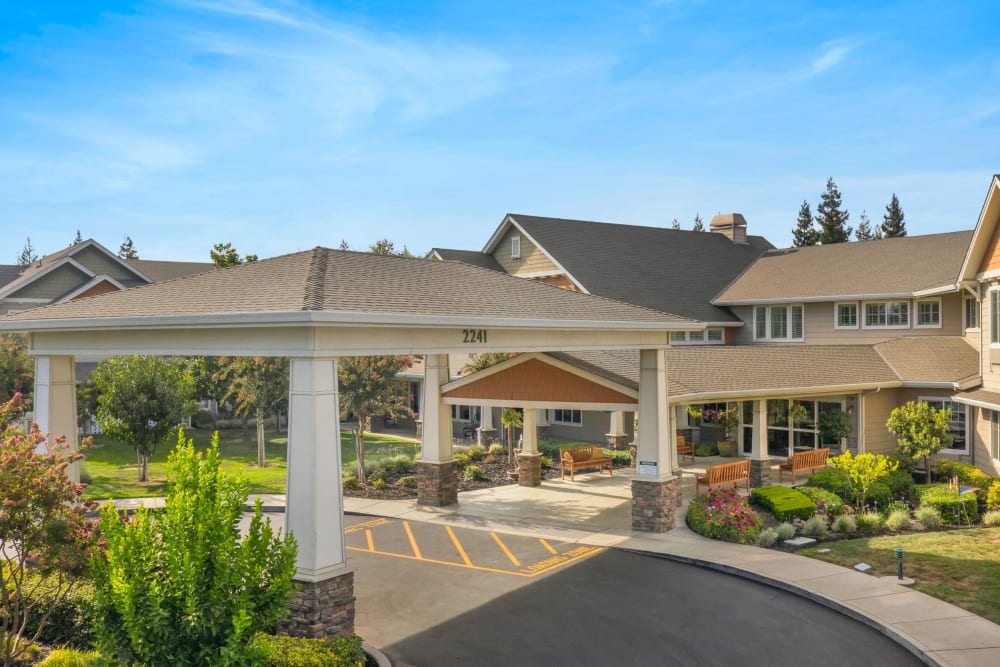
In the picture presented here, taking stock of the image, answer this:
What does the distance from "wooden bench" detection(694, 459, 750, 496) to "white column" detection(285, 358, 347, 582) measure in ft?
43.3

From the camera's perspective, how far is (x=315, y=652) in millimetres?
10141

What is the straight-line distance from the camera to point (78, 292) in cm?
3753

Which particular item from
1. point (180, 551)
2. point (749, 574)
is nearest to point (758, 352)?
point (749, 574)

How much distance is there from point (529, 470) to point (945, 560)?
12.6m

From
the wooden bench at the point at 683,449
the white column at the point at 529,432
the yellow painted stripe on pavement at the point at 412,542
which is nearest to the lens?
the yellow painted stripe on pavement at the point at 412,542

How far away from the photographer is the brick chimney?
140 feet

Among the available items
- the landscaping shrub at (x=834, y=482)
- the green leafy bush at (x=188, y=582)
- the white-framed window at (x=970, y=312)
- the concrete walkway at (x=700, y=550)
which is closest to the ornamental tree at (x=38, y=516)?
the green leafy bush at (x=188, y=582)

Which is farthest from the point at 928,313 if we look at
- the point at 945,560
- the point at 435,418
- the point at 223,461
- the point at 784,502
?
the point at 223,461

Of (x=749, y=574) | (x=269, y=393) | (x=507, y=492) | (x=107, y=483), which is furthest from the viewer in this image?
(x=269, y=393)

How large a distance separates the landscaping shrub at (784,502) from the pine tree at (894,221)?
218 feet

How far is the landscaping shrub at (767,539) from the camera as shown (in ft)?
58.1

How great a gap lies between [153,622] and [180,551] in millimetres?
756

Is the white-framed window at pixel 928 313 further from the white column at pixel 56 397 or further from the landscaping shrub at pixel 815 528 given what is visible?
the white column at pixel 56 397

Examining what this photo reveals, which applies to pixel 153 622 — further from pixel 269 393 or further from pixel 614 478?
pixel 269 393
